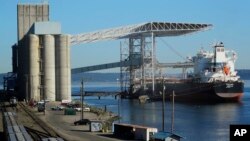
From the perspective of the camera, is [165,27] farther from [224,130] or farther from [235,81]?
[224,130]

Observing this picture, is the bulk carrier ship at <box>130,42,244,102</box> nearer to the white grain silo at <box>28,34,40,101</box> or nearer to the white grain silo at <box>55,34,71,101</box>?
the white grain silo at <box>55,34,71,101</box>

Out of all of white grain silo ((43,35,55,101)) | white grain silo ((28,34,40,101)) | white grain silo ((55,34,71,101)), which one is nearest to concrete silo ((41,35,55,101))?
white grain silo ((43,35,55,101))

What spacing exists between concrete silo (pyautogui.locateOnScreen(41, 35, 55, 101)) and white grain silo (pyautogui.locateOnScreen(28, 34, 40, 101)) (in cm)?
165

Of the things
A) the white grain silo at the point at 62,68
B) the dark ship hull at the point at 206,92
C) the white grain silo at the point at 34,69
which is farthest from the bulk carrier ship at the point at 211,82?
the white grain silo at the point at 34,69

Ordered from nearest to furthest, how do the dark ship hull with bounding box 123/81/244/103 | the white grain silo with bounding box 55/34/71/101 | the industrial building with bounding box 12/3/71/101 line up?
the industrial building with bounding box 12/3/71/101 → the white grain silo with bounding box 55/34/71/101 → the dark ship hull with bounding box 123/81/244/103

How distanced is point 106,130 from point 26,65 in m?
76.0

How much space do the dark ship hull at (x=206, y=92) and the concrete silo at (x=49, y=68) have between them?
29.5 m

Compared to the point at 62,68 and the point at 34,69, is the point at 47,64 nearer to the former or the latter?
the point at 34,69

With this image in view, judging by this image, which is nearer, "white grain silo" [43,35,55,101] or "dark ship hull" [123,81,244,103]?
"white grain silo" [43,35,55,101]

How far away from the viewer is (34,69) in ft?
426

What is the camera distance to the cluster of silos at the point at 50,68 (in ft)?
423

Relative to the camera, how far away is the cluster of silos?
129 meters

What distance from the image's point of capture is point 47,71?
129 m

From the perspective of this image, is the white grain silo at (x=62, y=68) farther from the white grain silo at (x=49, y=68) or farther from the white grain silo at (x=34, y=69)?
the white grain silo at (x=34, y=69)
